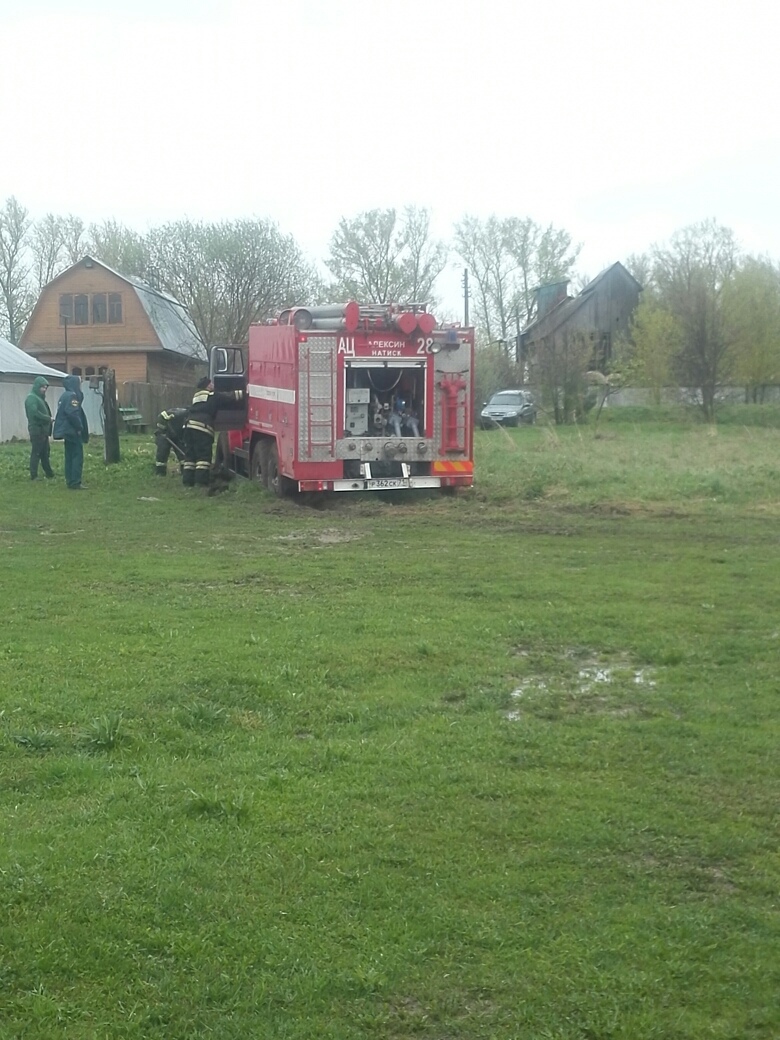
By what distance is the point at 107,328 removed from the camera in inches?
1898

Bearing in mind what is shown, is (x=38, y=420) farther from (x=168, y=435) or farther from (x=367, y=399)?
(x=367, y=399)

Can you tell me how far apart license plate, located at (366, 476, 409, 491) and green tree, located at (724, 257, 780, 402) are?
28.6m

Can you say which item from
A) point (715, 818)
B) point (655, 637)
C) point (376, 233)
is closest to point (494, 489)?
point (655, 637)

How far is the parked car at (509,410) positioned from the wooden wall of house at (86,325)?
14725 millimetres

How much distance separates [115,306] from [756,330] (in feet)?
84.3

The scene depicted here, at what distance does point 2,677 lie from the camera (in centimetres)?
660

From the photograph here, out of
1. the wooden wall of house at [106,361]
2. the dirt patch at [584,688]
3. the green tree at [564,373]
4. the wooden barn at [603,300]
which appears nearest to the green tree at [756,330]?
the green tree at [564,373]

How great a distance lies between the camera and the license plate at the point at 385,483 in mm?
16125

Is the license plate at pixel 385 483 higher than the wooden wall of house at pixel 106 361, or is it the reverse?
the wooden wall of house at pixel 106 361

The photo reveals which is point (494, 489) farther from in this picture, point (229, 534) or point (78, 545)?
point (78, 545)

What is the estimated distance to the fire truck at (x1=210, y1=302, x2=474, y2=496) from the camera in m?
15.7

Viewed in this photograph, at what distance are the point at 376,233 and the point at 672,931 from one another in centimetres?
4801

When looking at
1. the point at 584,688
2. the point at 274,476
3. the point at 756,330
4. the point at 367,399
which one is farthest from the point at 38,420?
the point at 756,330

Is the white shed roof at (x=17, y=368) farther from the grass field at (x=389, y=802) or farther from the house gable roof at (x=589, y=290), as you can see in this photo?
the house gable roof at (x=589, y=290)
